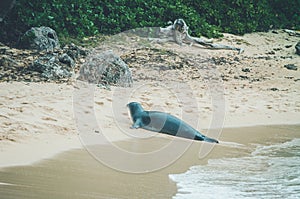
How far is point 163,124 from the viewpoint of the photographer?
7.41 meters

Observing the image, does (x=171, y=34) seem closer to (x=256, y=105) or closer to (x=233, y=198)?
(x=256, y=105)

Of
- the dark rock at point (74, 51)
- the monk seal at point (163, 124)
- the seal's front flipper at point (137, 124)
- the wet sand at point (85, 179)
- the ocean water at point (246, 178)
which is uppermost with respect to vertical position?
the dark rock at point (74, 51)

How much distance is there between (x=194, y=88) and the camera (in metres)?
10.0

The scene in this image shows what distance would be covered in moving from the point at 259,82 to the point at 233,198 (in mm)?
6600

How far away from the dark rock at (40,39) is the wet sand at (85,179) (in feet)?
16.3

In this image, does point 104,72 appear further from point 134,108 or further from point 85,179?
point 85,179

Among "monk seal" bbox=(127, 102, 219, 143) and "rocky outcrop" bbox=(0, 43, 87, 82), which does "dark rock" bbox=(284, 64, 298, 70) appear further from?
"monk seal" bbox=(127, 102, 219, 143)

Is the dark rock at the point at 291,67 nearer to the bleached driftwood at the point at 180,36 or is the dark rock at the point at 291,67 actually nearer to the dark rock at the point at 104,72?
the bleached driftwood at the point at 180,36

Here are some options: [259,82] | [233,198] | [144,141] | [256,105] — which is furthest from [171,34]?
[233,198]

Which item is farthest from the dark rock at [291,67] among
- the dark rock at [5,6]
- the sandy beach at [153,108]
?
the dark rock at [5,6]

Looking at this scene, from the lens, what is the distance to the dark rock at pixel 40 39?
36.0ft

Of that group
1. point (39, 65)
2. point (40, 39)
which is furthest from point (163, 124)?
point (40, 39)

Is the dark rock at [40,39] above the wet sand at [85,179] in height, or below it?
above

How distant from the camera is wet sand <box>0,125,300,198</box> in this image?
449 cm
